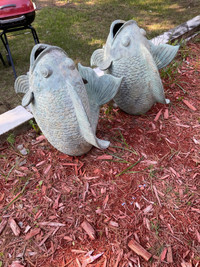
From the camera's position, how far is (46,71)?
1.37 m

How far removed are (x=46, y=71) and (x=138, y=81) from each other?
0.83 metres

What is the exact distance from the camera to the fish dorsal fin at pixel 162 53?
6.32 ft

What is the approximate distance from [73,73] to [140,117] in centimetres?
104

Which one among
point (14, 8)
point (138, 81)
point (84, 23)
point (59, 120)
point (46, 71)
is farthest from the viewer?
point (84, 23)

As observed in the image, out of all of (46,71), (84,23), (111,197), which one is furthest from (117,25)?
(84,23)

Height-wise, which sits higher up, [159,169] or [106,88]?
[106,88]

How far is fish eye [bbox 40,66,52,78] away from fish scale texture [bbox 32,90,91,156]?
12 centimetres

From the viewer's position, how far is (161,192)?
1.68 m

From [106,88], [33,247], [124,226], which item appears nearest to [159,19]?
[106,88]

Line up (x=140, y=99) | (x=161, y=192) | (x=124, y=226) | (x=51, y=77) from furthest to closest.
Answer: (x=140, y=99), (x=161, y=192), (x=124, y=226), (x=51, y=77)

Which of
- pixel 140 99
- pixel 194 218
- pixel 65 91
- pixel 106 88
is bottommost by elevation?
pixel 194 218

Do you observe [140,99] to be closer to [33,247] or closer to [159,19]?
[33,247]

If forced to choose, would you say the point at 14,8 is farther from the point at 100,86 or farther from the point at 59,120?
the point at 59,120

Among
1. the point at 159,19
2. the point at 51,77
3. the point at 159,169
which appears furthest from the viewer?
the point at 159,19
